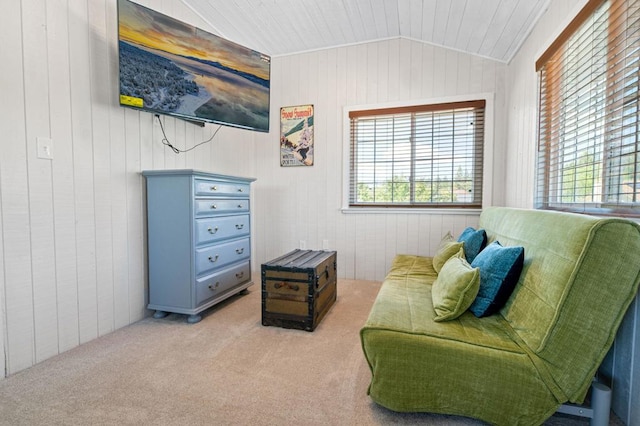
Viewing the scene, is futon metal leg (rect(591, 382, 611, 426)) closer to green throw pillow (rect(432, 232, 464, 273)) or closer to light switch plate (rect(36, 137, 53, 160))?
green throw pillow (rect(432, 232, 464, 273))

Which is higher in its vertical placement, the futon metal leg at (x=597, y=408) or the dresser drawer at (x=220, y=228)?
the dresser drawer at (x=220, y=228)

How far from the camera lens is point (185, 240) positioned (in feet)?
A: 7.37

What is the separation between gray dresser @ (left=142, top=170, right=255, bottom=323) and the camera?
7.34 ft

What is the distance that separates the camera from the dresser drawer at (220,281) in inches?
90.7

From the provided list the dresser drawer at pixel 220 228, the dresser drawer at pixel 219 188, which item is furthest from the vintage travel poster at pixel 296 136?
the dresser drawer at pixel 220 228

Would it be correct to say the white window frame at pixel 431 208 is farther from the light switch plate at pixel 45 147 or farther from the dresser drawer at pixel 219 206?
the light switch plate at pixel 45 147

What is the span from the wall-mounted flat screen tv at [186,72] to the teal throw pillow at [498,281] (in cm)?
229

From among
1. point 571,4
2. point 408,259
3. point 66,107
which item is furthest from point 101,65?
point 571,4

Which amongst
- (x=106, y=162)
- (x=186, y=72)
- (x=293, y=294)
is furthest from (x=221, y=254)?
(x=186, y=72)

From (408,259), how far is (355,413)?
164 cm

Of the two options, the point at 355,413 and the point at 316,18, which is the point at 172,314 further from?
the point at 316,18

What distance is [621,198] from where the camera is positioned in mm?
1380

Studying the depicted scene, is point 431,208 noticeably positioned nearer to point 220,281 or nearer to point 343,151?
point 343,151

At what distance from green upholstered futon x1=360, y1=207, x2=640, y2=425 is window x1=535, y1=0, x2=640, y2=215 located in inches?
13.3
